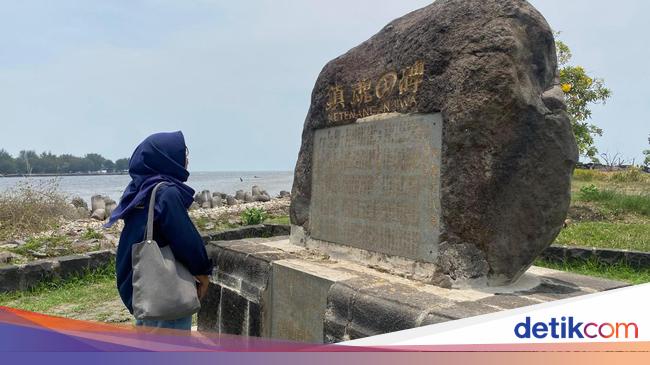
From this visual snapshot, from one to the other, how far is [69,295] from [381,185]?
4.53m

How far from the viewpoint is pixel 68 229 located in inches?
383

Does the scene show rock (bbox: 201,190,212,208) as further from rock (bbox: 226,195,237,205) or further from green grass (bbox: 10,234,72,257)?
green grass (bbox: 10,234,72,257)

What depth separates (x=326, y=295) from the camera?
10.4ft

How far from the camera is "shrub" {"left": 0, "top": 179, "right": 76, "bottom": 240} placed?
31.4 feet

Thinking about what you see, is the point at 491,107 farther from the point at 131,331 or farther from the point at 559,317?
the point at 131,331

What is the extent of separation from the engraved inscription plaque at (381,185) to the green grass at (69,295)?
319 centimetres

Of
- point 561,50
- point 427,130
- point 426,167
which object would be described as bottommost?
point 426,167

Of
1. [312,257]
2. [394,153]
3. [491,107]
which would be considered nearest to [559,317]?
[491,107]

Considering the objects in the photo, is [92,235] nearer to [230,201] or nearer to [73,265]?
[73,265]

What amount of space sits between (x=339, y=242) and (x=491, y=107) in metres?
1.67

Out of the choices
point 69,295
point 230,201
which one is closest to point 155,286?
point 69,295

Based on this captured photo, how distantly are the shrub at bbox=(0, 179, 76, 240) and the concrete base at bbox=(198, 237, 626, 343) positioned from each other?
6.97m

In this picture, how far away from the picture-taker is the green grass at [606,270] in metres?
5.71

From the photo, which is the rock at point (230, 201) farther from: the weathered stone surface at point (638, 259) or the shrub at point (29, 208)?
the weathered stone surface at point (638, 259)
